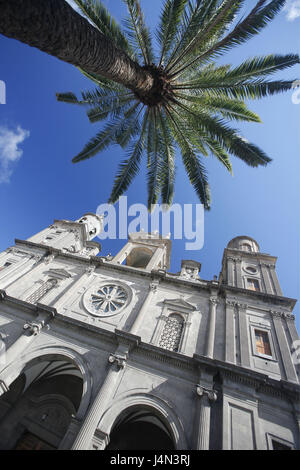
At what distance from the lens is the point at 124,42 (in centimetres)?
762

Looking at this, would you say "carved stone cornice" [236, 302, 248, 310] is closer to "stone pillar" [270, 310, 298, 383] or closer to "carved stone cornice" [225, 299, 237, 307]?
"carved stone cornice" [225, 299, 237, 307]

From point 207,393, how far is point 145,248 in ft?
53.3

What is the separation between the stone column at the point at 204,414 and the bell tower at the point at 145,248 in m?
13.8

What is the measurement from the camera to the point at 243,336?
35.9 feet

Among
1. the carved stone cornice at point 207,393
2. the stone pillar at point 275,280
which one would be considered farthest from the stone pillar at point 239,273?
the carved stone cornice at point 207,393

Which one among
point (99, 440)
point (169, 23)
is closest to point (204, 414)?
point (99, 440)

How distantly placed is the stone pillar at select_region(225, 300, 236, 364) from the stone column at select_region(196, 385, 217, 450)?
2071mm

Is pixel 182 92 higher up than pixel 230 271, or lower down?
lower down

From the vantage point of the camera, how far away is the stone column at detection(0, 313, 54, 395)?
9.44m

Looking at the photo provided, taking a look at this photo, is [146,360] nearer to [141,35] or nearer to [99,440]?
[99,440]

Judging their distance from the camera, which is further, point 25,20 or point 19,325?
point 19,325
